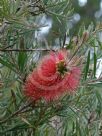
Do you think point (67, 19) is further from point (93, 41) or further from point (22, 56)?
point (22, 56)

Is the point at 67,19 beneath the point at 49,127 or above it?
above

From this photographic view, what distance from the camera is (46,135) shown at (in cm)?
159

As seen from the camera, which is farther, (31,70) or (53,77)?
(31,70)

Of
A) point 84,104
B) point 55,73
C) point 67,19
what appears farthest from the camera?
point 67,19

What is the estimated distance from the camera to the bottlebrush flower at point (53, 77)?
1.28 metres

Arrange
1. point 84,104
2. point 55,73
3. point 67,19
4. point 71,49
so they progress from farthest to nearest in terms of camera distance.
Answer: point 67,19, point 84,104, point 71,49, point 55,73

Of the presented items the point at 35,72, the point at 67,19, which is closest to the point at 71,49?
the point at 35,72

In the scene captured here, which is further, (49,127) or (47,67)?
(49,127)

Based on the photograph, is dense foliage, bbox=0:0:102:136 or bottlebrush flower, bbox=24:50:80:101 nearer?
bottlebrush flower, bbox=24:50:80:101

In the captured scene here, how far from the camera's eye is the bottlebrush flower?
4.19 ft

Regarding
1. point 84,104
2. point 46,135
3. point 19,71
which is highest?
point 19,71

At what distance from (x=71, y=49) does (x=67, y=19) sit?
26 cm

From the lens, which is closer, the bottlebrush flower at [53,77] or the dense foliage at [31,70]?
the bottlebrush flower at [53,77]

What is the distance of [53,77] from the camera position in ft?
4.17
